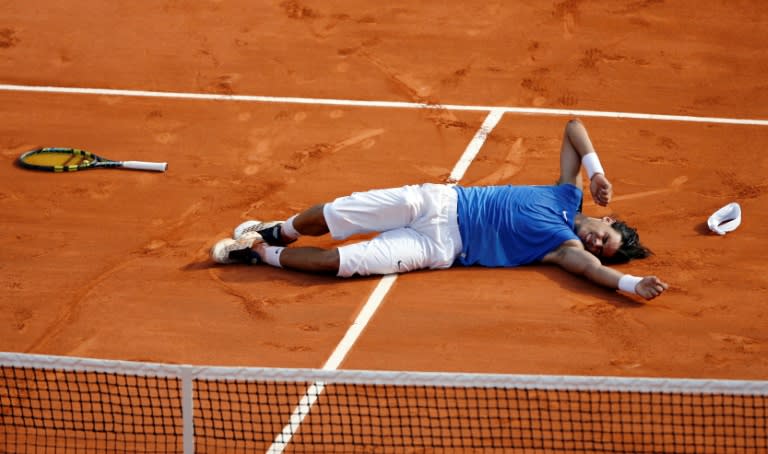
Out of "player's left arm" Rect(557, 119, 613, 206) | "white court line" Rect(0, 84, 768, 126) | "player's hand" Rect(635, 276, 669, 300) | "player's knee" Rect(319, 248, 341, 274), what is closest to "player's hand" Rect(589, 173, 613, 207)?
"player's left arm" Rect(557, 119, 613, 206)

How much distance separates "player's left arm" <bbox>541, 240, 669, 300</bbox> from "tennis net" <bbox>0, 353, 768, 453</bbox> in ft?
3.36

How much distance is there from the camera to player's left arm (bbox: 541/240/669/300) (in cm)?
852

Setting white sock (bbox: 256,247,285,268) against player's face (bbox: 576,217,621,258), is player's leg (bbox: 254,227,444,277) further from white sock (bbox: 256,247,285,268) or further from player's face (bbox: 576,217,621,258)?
player's face (bbox: 576,217,621,258)

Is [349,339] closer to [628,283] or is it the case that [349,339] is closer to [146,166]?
[628,283]

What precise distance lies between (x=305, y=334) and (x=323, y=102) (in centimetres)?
406

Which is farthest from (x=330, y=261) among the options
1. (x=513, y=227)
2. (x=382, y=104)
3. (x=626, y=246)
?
(x=382, y=104)

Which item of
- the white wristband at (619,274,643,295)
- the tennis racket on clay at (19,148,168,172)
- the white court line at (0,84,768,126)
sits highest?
the white court line at (0,84,768,126)

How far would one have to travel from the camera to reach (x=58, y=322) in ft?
28.6

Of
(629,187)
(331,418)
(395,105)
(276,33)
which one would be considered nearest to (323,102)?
(395,105)

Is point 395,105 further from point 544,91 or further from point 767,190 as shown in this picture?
point 767,190

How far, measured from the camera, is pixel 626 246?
913cm

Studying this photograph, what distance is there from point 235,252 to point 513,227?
7.53 feet

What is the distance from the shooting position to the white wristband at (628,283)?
859 centimetres

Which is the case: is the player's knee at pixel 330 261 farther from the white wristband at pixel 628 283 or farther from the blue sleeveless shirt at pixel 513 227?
the white wristband at pixel 628 283
